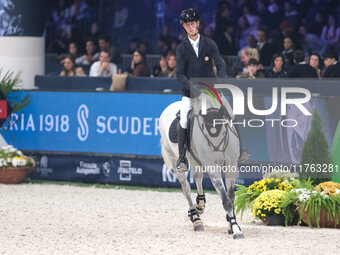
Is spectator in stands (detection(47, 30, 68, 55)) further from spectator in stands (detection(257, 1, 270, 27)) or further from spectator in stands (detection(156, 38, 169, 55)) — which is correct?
Answer: spectator in stands (detection(257, 1, 270, 27))

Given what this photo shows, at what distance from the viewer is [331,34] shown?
21312mm

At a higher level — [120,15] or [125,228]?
[120,15]

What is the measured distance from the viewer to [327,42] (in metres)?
21.4

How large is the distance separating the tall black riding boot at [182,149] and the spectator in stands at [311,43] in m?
9.82

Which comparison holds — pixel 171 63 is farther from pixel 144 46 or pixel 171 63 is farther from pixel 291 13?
pixel 291 13

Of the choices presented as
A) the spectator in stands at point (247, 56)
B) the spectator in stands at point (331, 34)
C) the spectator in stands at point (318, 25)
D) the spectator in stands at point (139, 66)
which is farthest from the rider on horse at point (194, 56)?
the spectator in stands at point (318, 25)

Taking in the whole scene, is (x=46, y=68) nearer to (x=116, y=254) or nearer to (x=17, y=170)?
(x=17, y=170)

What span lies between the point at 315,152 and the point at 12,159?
713 centimetres

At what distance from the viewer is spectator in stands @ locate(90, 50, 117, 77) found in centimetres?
1898

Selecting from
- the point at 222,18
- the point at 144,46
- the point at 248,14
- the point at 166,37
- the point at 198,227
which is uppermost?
the point at 248,14

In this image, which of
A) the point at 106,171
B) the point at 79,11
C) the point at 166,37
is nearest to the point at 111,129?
the point at 106,171

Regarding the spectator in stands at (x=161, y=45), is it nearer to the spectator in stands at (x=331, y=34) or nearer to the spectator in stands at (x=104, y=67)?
the spectator in stands at (x=104, y=67)

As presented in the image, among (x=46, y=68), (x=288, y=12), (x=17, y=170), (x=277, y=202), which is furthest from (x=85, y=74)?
(x=277, y=202)

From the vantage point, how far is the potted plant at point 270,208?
41.1 ft
